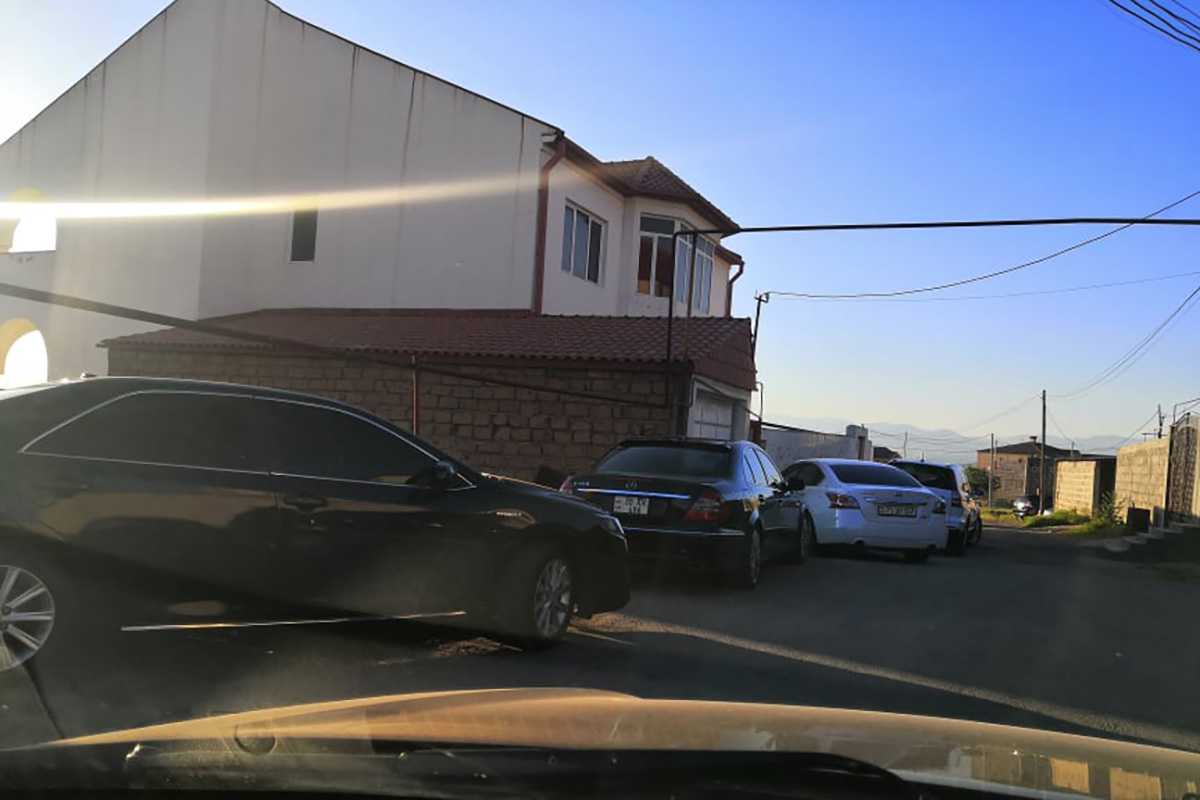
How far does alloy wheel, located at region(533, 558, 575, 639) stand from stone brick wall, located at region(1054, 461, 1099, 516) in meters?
27.7

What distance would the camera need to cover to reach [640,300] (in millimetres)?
21797

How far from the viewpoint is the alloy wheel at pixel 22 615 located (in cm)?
454

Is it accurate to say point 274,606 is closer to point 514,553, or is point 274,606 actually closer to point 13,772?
point 514,553

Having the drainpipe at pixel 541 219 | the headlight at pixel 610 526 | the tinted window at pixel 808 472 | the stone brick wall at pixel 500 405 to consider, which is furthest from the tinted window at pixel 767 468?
the drainpipe at pixel 541 219

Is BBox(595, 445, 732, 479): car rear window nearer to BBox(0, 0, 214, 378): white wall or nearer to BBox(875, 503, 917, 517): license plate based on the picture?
BBox(875, 503, 917, 517): license plate

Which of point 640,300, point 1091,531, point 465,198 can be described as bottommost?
point 1091,531

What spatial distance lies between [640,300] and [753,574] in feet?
42.2

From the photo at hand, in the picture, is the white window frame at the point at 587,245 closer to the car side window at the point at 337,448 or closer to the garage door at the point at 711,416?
the garage door at the point at 711,416

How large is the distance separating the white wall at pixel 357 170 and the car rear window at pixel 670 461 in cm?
857

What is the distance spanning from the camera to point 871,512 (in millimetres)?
13180

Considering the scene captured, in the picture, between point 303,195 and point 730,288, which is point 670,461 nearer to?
point 303,195

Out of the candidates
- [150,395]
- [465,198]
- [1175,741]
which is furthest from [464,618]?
[465,198]

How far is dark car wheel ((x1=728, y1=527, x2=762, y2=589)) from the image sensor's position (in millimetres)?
9117

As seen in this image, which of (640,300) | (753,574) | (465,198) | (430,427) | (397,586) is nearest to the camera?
(397,586)
